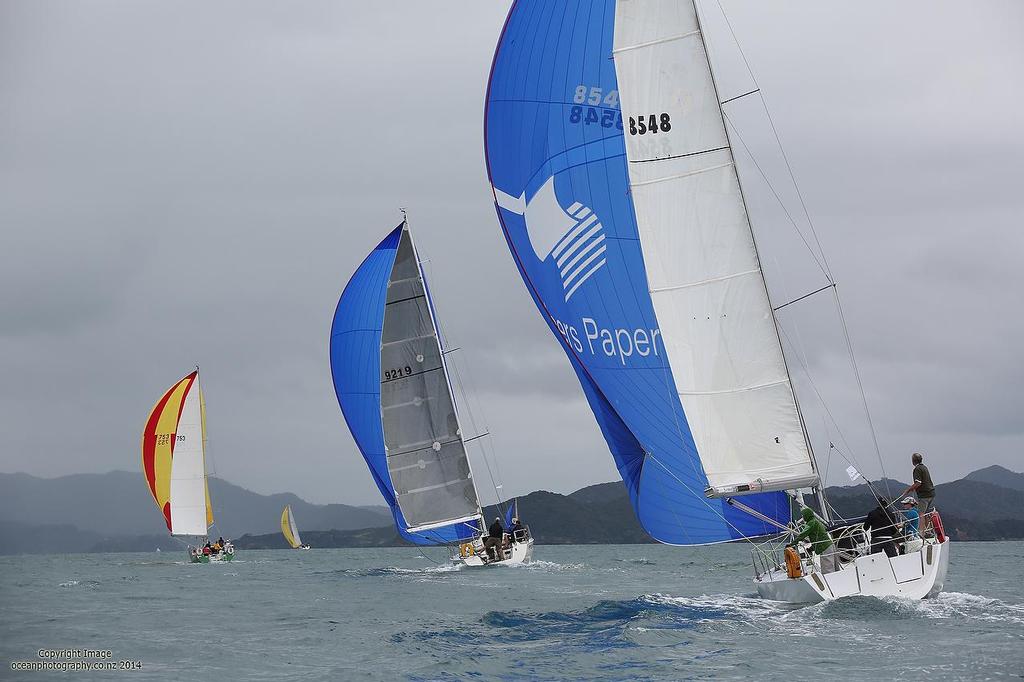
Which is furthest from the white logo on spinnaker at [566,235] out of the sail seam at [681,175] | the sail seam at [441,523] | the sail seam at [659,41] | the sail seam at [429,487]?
the sail seam at [441,523]

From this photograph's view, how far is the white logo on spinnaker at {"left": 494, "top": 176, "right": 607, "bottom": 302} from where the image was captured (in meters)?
17.5

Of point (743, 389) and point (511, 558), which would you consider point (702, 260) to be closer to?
point (743, 389)

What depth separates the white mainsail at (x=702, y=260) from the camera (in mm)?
15164

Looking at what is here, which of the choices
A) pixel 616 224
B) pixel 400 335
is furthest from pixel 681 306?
pixel 400 335

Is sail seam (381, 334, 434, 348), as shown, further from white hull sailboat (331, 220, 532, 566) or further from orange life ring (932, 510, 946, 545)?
orange life ring (932, 510, 946, 545)

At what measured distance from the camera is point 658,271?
1548 centimetres

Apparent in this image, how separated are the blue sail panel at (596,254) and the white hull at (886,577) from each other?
2.61 m

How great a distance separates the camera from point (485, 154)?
19359 millimetres

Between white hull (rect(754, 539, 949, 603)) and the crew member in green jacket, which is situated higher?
the crew member in green jacket

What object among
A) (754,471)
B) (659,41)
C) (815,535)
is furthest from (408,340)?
(815,535)

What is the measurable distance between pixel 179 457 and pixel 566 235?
34.8 metres

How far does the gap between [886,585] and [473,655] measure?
5.42 metres

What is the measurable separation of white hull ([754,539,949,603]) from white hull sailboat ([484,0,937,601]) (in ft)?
0.07

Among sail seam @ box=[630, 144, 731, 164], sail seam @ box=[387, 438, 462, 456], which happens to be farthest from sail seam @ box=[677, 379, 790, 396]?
sail seam @ box=[387, 438, 462, 456]
